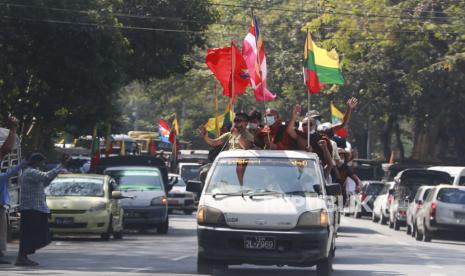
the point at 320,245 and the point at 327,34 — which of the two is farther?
the point at 327,34

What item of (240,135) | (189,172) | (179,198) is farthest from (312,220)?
(189,172)

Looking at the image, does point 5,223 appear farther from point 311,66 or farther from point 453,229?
point 453,229

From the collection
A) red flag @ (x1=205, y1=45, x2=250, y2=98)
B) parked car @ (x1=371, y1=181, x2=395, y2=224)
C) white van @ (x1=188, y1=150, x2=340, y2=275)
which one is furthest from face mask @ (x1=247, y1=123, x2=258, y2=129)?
parked car @ (x1=371, y1=181, x2=395, y2=224)

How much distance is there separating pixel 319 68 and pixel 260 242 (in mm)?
9459

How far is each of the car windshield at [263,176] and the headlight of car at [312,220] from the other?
0.58m

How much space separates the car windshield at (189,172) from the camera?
57438 millimetres

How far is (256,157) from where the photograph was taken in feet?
59.0

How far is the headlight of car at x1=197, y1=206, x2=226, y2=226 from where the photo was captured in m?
17.1

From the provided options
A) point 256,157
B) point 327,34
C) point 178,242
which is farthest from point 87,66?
point 256,157

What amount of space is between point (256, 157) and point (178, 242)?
10562mm

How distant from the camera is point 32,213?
2022 cm

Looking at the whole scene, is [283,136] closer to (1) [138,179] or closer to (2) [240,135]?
(2) [240,135]

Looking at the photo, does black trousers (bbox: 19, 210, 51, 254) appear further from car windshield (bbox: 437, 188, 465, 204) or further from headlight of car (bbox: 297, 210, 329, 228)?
car windshield (bbox: 437, 188, 465, 204)

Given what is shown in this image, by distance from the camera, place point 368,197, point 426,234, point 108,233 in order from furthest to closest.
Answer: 1. point 368,197
2. point 426,234
3. point 108,233
